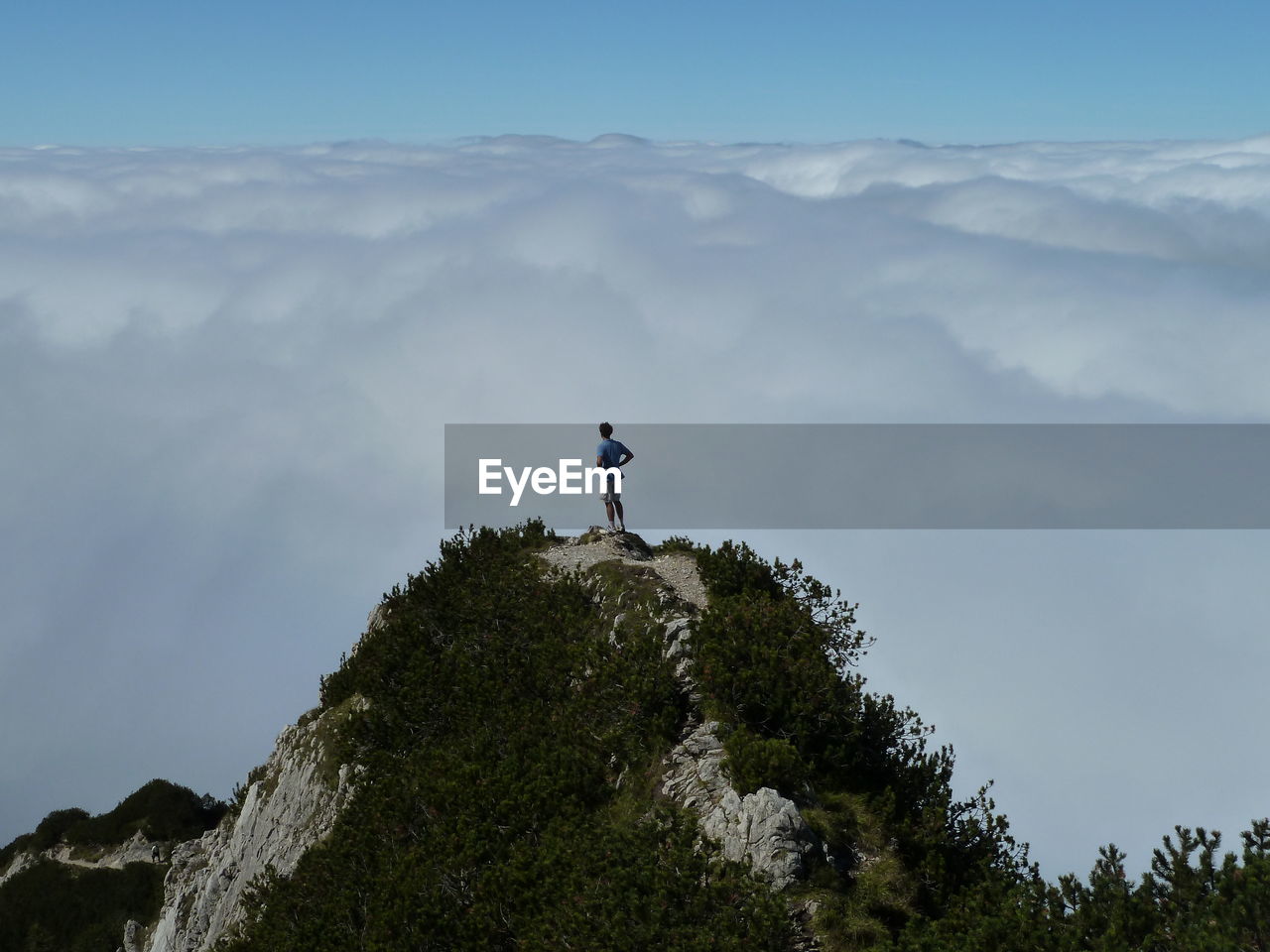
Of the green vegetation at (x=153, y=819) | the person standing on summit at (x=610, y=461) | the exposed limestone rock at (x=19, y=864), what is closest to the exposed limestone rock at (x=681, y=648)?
the person standing on summit at (x=610, y=461)

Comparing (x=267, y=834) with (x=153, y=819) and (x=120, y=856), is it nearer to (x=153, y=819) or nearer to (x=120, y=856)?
(x=120, y=856)

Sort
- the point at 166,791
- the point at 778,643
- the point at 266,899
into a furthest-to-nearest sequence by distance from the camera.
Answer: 1. the point at 166,791
2. the point at 266,899
3. the point at 778,643

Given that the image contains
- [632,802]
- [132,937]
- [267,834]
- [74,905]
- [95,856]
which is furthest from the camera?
[95,856]

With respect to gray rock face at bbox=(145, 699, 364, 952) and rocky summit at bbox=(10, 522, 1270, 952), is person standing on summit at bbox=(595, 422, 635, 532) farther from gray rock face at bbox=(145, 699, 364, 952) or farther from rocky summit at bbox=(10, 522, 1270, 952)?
gray rock face at bbox=(145, 699, 364, 952)

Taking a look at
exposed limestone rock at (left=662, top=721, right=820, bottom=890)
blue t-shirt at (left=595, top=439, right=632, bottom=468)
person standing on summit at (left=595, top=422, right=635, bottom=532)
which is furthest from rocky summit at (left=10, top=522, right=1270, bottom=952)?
blue t-shirt at (left=595, top=439, right=632, bottom=468)

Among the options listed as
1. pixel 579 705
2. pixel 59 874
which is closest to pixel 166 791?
pixel 59 874

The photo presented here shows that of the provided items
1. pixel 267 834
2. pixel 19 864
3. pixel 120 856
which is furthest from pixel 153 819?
pixel 267 834

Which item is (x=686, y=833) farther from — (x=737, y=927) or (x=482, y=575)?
(x=482, y=575)

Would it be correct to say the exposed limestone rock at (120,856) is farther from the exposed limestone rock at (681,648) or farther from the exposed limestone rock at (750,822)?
the exposed limestone rock at (750,822)
